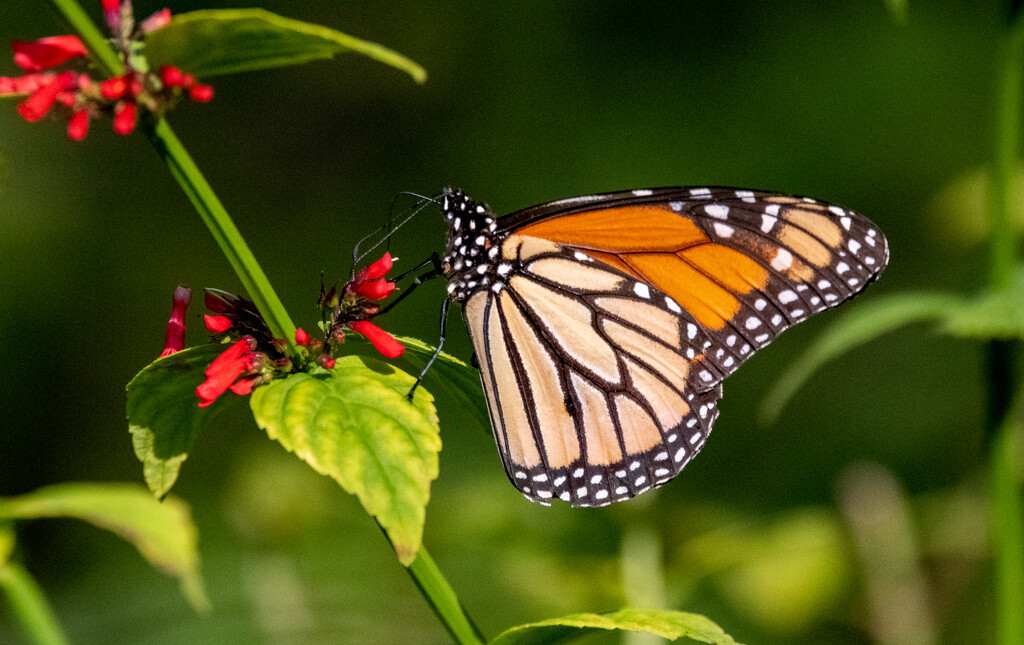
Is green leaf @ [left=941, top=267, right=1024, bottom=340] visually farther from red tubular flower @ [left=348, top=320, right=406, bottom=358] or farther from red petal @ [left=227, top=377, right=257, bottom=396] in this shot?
red petal @ [left=227, top=377, right=257, bottom=396]

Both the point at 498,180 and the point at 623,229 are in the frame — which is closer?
the point at 623,229

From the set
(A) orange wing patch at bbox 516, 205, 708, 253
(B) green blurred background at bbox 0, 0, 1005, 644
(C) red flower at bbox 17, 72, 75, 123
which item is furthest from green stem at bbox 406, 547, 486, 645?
(B) green blurred background at bbox 0, 0, 1005, 644

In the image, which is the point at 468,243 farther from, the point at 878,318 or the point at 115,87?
the point at 115,87

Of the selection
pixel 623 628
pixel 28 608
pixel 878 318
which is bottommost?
pixel 623 628

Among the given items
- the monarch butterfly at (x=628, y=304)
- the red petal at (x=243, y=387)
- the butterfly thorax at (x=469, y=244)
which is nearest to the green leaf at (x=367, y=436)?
the red petal at (x=243, y=387)

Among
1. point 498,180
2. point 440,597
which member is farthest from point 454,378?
point 498,180

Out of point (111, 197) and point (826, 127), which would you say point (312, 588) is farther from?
point (826, 127)
